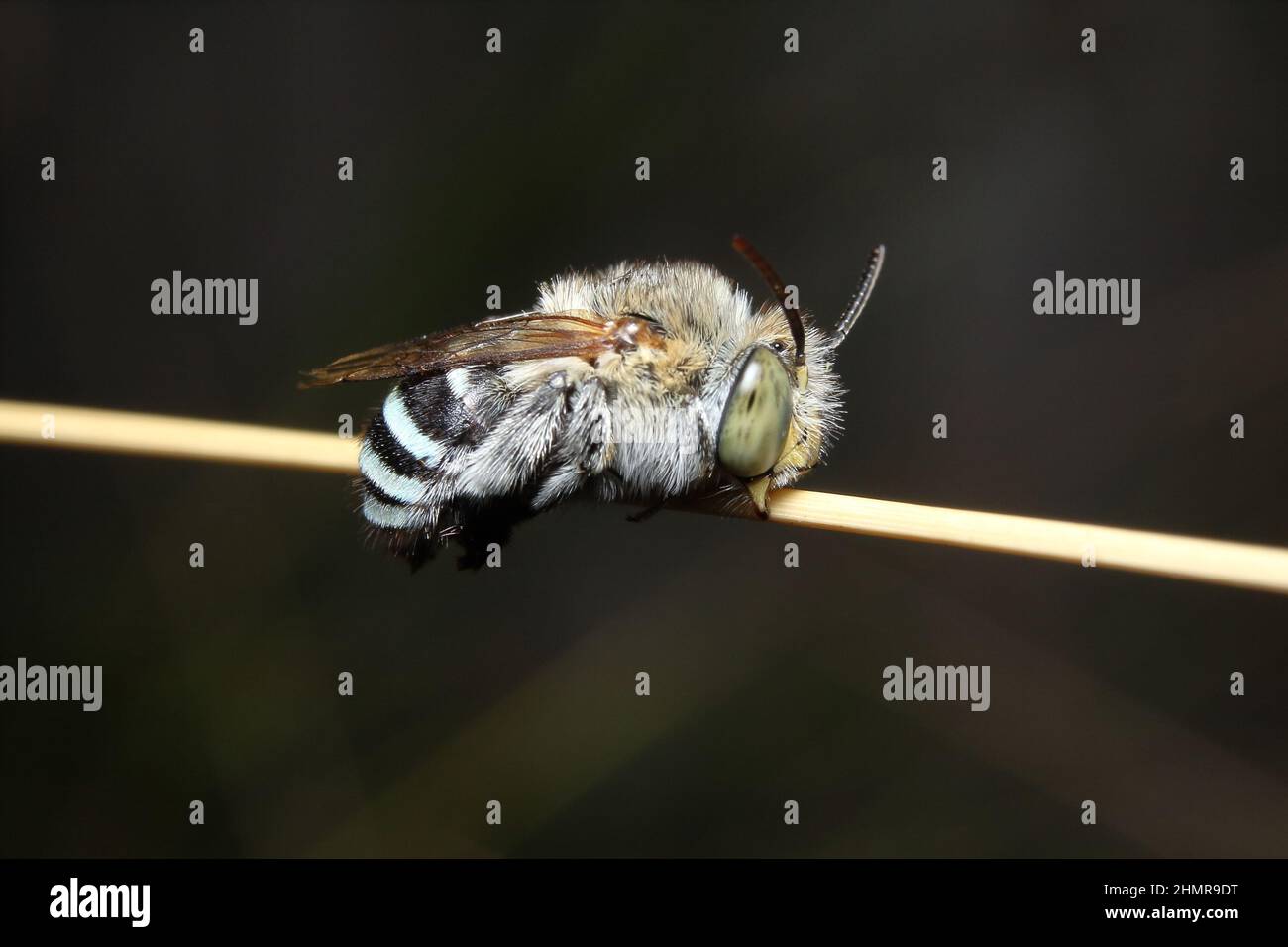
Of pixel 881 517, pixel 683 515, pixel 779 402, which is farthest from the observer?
pixel 683 515

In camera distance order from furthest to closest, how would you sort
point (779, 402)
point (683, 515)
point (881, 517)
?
point (683, 515)
point (779, 402)
point (881, 517)

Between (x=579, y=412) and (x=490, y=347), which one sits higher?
(x=490, y=347)

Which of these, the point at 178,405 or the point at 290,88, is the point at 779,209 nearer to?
the point at 290,88

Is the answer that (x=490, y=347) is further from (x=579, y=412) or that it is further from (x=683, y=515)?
(x=683, y=515)

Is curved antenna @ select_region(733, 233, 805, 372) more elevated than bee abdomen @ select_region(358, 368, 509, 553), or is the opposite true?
curved antenna @ select_region(733, 233, 805, 372)

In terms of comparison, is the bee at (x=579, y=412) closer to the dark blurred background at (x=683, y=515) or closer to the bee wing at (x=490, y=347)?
the bee wing at (x=490, y=347)

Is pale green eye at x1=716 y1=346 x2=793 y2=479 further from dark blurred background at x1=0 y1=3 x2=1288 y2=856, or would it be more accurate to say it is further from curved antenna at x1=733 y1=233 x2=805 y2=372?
dark blurred background at x1=0 y1=3 x2=1288 y2=856

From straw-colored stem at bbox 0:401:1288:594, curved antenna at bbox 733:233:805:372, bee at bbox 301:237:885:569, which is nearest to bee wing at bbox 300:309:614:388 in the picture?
bee at bbox 301:237:885:569

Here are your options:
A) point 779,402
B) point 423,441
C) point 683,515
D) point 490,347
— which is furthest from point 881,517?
point 683,515
